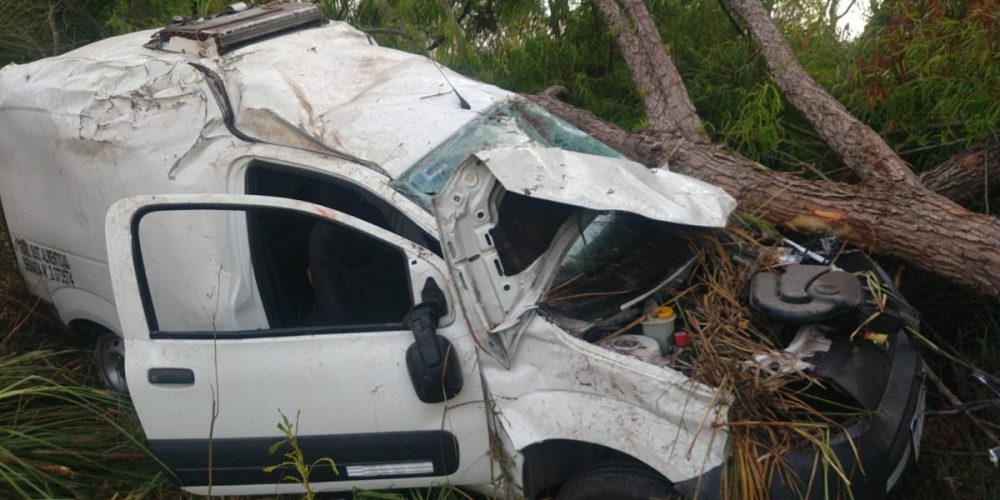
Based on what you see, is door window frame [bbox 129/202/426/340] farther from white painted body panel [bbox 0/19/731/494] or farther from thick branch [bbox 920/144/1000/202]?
thick branch [bbox 920/144/1000/202]

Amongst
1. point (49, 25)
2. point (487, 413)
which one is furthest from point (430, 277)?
point (49, 25)

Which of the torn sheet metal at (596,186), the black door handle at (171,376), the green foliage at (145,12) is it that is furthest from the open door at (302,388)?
the green foliage at (145,12)

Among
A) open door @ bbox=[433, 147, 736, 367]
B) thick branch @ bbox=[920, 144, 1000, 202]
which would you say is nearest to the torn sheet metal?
open door @ bbox=[433, 147, 736, 367]

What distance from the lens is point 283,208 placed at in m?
3.18

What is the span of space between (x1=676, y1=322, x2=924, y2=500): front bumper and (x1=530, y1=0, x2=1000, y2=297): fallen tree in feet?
4.21

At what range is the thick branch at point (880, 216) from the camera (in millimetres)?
3992

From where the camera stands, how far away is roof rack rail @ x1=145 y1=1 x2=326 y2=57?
4371 mm

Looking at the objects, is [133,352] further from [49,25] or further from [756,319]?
[49,25]

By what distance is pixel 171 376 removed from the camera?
3305mm

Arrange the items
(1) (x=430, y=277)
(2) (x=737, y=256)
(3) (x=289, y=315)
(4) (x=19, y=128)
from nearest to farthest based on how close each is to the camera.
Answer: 1. (1) (x=430, y=277)
2. (2) (x=737, y=256)
3. (3) (x=289, y=315)
4. (4) (x=19, y=128)

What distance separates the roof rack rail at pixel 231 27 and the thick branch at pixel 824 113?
8.17ft

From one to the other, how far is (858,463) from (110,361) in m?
3.41

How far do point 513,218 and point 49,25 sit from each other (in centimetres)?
584

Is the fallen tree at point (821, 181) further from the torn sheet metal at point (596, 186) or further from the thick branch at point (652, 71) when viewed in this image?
the torn sheet metal at point (596, 186)
